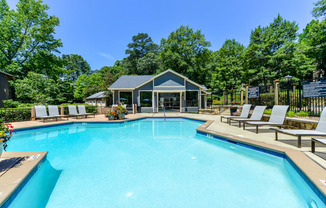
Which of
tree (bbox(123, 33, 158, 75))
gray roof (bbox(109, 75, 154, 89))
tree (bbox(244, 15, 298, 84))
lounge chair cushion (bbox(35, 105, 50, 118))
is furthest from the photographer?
tree (bbox(123, 33, 158, 75))

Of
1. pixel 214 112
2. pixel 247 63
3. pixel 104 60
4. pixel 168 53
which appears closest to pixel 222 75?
pixel 247 63

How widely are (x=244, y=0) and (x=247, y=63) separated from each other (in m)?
11.7

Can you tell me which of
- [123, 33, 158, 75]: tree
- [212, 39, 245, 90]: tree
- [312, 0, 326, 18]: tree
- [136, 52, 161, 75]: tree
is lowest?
[212, 39, 245, 90]: tree

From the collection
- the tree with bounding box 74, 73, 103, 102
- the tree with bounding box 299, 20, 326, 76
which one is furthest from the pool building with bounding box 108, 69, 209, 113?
the tree with bounding box 74, 73, 103, 102

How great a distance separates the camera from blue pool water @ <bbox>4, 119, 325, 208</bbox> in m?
2.52

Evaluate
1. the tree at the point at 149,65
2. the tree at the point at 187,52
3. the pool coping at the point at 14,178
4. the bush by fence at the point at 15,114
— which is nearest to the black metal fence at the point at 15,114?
the bush by fence at the point at 15,114

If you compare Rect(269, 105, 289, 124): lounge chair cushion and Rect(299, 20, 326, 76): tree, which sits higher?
Rect(299, 20, 326, 76): tree

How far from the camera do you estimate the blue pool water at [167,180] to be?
8.25ft

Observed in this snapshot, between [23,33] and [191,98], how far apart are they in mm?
26999

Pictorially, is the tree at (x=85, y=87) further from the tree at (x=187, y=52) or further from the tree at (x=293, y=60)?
the tree at (x=293, y=60)

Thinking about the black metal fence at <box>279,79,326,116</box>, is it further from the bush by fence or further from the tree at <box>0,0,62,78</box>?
the tree at <box>0,0,62,78</box>

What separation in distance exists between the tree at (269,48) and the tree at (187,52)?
9.86 metres

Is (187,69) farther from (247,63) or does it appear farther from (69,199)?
(69,199)

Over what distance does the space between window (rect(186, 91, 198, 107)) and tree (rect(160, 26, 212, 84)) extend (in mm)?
11824
